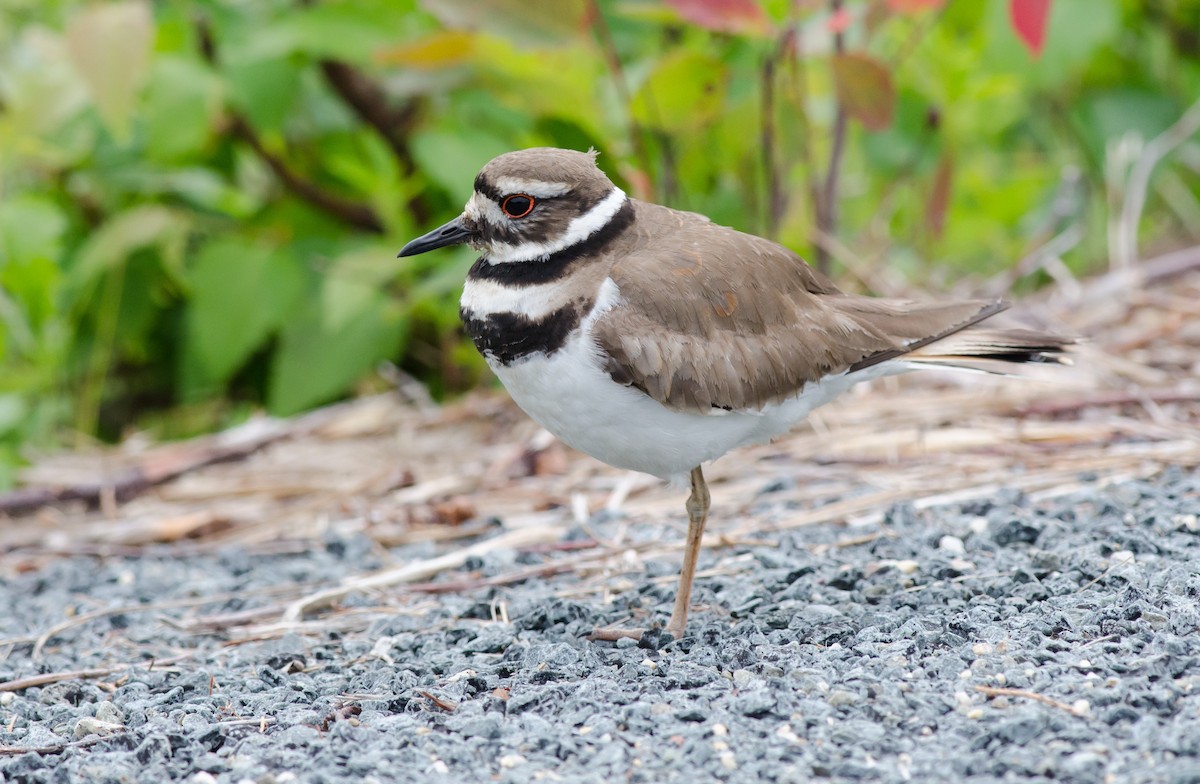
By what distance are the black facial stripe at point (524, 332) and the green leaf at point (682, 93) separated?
1.81 meters

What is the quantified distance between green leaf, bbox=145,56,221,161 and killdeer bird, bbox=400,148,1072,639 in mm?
2378

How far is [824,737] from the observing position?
8.96ft

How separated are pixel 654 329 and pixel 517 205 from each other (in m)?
0.50

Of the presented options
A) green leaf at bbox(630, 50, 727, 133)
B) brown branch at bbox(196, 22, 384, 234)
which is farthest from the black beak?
brown branch at bbox(196, 22, 384, 234)

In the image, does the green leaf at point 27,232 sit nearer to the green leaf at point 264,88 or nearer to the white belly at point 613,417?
Result: the green leaf at point 264,88

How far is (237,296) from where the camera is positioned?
6055mm

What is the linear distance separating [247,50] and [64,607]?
8.44 feet

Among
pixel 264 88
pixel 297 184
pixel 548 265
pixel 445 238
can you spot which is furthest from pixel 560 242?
pixel 297 184

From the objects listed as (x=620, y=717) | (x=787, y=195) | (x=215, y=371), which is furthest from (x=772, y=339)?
(x=215, y=371)

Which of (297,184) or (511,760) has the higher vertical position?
(297,184)

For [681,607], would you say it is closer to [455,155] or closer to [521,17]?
[521,17]

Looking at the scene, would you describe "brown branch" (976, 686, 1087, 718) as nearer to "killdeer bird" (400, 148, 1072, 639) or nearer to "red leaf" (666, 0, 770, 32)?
"killdeer bird" (400, 148, 1072, 639)

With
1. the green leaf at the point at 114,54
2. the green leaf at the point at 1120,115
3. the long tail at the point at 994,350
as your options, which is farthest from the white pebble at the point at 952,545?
the green leaf at the point at 1120,115

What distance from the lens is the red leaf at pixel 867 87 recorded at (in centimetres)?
470
